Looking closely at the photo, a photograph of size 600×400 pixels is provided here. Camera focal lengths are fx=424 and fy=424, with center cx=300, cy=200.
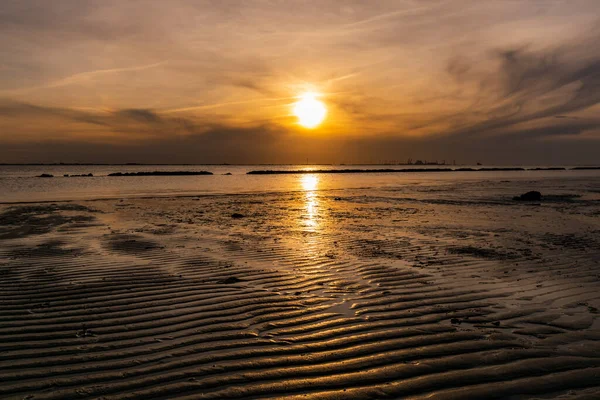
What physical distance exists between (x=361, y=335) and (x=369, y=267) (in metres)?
3.97

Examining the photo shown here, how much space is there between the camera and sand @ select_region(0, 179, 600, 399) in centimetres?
420

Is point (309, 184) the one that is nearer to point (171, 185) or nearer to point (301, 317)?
point (171, 185)

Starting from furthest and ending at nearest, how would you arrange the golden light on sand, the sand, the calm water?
1. the golden light on sand
2. the calm water
3. the sand

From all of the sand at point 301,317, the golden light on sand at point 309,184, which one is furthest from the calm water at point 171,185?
the sand at point 301,317

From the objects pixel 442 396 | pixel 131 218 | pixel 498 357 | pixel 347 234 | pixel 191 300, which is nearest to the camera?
pixel 442 396

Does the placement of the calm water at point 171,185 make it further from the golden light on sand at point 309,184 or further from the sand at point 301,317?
the sand at point 301,317

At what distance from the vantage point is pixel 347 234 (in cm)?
1416

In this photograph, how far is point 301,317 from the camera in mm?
6051

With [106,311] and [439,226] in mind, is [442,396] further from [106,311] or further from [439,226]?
[439,226]

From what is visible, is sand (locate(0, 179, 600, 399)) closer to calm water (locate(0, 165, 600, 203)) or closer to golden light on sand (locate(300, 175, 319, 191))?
calm water (locate(0, 165, 600, 203))

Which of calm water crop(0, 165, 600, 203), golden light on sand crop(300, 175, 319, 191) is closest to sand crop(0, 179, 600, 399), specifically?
calm water crop(0, 165, 600, 203)

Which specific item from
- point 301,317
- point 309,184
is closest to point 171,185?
point 309,184

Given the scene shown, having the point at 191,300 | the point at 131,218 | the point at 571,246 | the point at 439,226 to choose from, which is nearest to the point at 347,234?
the point at 439,226

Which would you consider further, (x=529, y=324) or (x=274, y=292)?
(x=274, y=292)
